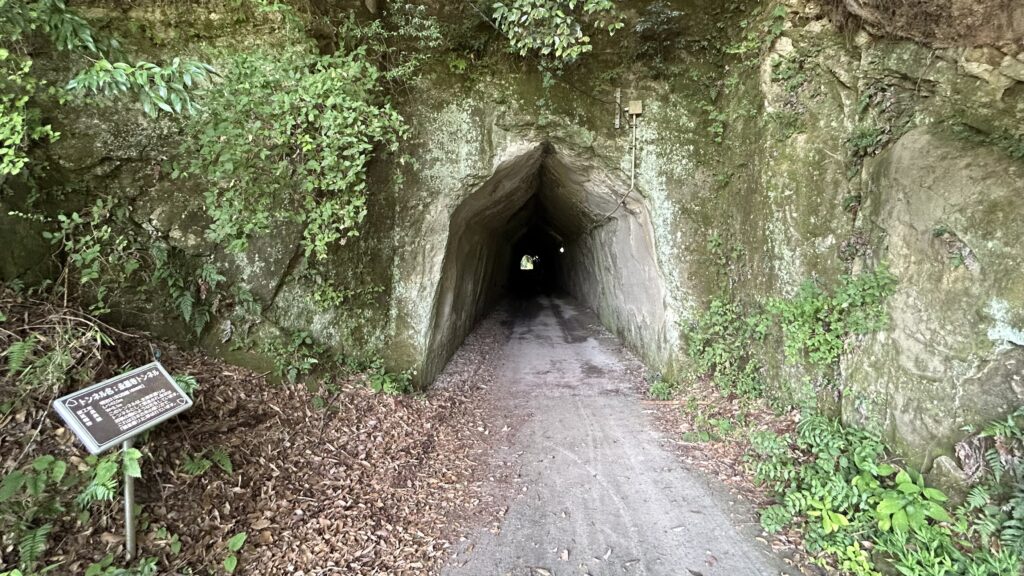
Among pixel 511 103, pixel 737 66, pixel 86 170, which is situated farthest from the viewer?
pixel 511 103

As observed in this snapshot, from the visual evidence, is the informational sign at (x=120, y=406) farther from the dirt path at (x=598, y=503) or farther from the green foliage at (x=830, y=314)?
the green foliage at (x=830, y=314)

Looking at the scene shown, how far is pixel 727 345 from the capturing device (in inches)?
238

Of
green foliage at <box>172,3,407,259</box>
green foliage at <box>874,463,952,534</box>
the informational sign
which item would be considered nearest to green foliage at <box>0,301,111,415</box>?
the informational sign

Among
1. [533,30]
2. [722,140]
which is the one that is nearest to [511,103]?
[533,30]

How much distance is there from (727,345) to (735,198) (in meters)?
2.15

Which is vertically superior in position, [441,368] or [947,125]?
[947,125]

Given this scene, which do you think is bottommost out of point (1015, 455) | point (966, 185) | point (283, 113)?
point (1015, 455)

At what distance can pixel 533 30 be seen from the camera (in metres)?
4.71

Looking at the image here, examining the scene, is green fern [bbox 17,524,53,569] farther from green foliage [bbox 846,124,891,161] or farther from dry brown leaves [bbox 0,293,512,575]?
green foliage [bbox 846,124,891,161]

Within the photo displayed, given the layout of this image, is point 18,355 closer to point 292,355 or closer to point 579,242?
point 292,355

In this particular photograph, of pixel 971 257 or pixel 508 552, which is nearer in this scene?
pixel 971 257

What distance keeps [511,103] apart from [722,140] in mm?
3296

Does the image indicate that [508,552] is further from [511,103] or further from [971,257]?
[511,103]

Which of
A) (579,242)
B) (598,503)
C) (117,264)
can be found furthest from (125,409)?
(579,242)
